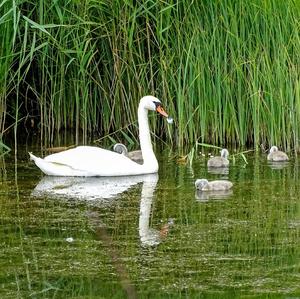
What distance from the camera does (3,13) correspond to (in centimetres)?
1089

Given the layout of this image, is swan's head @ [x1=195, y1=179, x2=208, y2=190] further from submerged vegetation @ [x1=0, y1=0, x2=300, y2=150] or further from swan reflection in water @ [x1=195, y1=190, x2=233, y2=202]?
submerged vegetation @ [x1=0, y1=0, x2=300, y2=150]

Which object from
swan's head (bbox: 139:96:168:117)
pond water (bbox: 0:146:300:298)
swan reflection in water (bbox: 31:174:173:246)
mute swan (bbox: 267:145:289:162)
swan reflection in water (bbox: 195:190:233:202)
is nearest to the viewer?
pond water (bbox: 0:146:300:298)

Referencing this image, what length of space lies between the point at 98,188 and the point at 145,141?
1103 millimetres

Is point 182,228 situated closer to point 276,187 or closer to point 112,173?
point 276,187

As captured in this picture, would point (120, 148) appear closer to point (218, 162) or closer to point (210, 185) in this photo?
point (218, 162)

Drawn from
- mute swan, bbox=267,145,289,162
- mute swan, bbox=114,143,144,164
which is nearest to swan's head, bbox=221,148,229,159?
mute swan, bbox=267,145,289,162

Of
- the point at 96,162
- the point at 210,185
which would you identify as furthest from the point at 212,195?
the point at 96,162

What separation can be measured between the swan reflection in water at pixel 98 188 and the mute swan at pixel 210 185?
40cm

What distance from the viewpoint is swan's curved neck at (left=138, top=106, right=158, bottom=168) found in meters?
10.1

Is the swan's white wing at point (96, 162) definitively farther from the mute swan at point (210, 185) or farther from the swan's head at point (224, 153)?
the mute swan at point (210, 185)

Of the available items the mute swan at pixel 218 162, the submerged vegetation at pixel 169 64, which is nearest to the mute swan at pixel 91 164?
the mute swan at pixel 218 162

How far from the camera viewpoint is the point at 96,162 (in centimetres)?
996

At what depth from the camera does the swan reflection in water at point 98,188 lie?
866cm

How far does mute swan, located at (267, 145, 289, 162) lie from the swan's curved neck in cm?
112
